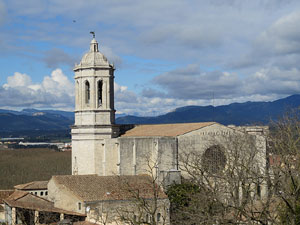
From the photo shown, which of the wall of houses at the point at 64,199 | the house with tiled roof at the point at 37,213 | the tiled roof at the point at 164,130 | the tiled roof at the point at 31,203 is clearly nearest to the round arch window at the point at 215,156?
the tiled roof at the point at 164,130

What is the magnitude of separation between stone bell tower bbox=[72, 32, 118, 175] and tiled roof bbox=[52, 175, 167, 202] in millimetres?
6601

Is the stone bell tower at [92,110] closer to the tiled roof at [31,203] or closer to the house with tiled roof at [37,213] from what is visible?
the tiled roof at [31,203]

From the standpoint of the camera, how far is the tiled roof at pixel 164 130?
41000 mm

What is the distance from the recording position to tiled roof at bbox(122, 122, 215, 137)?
135 feet

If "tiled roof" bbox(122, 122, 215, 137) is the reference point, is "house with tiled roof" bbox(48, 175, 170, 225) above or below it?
below

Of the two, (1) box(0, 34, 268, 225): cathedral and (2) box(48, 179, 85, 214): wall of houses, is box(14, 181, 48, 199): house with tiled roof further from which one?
(2) box(48, 179, 85, 214): wall of houses

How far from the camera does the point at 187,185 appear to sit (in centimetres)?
3775

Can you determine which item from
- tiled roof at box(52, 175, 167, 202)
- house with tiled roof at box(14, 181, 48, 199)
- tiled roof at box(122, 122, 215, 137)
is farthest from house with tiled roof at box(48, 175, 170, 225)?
house with tiled roof at box(14, 181, 48, 199)

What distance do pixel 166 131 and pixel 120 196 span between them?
9.37 m

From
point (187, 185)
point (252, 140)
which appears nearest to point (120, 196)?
point (187, 185)

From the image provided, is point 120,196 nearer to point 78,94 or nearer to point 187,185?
point 187,185

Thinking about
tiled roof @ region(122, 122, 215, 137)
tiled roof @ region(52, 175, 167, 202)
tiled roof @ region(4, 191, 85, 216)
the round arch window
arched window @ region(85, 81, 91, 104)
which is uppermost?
arched window @ region(85, 81, 91, 104)

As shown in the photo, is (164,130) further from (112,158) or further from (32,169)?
(32,169)

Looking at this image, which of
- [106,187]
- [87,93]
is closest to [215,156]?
[106,187]
